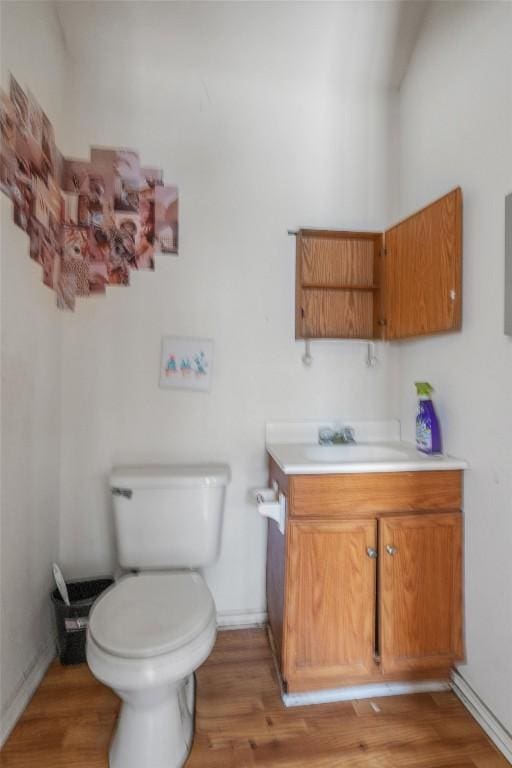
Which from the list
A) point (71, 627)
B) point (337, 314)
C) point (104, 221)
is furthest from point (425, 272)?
point (71, 627)

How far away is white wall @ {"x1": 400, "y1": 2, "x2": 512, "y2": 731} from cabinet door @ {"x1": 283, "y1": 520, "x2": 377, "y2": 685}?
36 centimetres

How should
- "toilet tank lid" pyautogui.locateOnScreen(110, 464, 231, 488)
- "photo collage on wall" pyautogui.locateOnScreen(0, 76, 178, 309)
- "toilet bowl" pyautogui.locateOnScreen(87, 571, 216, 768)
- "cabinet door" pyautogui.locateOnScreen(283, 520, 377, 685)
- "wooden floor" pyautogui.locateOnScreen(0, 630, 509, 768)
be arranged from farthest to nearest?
"photo collage on wall" pyautogui.locateOnScreen(0, 76, 178, 309)
"toilet tank lid" pyautogui.locateOnScreen(110, 464, 231, 488)
"cabinet door" pyautogui.locateOnScreen(283, 520, 377, 685)
"wooden floor" pyautogui.locateOnScreen(0, 630, 509, 768)
"toilet bowl" pyautogui.locateOnScreen(87, 571, 216, 768)

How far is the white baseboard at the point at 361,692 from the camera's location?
1278 millimetres

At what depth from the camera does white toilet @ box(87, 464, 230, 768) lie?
3.10 feet

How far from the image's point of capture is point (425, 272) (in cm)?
143

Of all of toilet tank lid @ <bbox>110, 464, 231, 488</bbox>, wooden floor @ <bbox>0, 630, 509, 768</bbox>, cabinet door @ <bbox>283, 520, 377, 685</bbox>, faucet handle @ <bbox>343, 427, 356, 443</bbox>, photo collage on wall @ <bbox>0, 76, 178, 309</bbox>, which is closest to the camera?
wooden floor @ <bbox>0, 630, 509, 768</bbox>

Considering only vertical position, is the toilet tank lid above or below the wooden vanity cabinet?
above

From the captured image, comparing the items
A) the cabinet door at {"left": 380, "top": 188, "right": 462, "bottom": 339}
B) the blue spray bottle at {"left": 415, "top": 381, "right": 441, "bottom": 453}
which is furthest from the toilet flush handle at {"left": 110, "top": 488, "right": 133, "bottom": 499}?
the cabinet door at {"left": 380, "top": 188, "right": 462, "bottom": 339}

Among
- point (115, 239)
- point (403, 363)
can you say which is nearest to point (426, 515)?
point (403, 363)

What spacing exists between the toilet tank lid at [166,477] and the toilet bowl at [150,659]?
36 cm

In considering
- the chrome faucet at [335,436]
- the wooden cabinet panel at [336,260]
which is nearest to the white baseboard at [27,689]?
the chrome faucet at [335,436]

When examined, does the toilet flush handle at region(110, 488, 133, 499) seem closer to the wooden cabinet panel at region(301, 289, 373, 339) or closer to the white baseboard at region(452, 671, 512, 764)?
the wooden cabinet panel at region(301, 289, 373, 339)

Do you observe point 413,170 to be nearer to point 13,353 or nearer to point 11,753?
point 13,353

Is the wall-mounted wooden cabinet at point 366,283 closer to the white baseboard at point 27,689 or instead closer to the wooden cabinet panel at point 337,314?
the wooden cabinet panel at point 337,314
